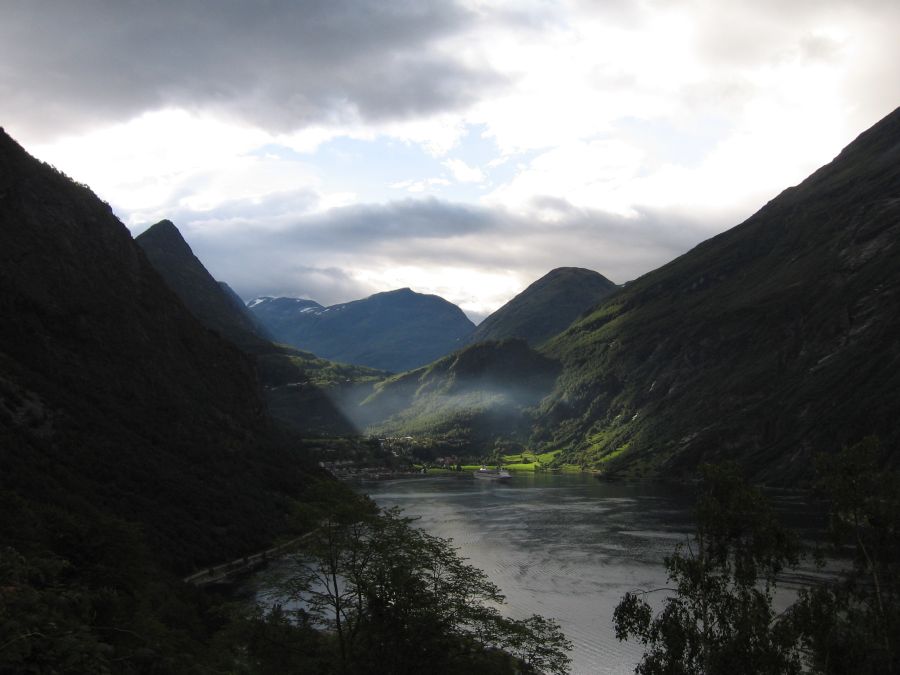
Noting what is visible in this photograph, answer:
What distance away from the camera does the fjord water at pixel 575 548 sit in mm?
74500

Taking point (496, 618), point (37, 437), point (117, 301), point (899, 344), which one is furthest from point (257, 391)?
point (899, 344)

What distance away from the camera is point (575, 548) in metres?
116

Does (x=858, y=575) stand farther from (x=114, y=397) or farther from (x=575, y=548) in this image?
(x=114, y=397)

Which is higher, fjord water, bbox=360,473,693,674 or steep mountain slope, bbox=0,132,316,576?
steep mountain slope, bbox=0,132,316,576

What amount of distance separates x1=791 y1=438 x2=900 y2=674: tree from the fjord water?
118ft

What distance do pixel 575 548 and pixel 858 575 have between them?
8701cm

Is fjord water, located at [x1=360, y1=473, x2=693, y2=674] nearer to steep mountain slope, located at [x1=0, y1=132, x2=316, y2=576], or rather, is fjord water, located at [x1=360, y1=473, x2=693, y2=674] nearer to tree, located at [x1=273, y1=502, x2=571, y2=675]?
tree, located at [x1=273, y1=502, x2=571, y2=675]

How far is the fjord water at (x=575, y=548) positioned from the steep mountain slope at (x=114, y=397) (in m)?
37.5

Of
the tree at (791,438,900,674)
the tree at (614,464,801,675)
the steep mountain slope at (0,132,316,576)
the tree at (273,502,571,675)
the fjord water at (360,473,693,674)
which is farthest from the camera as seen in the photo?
the steep mountain slope at (0,132,316,576)

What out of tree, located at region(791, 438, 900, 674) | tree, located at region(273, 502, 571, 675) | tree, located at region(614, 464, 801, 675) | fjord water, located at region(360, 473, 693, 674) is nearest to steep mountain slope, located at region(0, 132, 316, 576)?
tree, located at region(273, 502, 571, 675)

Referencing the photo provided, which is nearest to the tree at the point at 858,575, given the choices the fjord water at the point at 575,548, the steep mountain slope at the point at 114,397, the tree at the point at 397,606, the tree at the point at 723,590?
the tree at the point at 723,590

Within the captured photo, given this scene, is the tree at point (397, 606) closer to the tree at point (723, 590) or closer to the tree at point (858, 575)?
the tree at point (723, 590)

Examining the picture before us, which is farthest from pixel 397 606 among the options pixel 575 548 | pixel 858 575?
pixel 575 548

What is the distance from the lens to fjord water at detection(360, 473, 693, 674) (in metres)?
74.5
